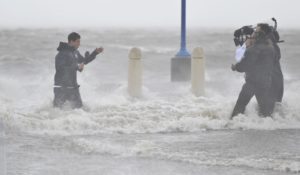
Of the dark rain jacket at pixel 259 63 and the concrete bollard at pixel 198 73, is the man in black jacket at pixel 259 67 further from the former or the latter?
the concrete bollard at pixel 198 73

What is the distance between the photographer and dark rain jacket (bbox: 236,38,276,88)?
1062 centimetres

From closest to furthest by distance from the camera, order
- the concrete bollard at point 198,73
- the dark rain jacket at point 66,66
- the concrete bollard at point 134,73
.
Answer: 1. the dark rain jacket at point 66,66
2. the concrete bollard at point 134,73
3. the concrete bollard at point 198,73

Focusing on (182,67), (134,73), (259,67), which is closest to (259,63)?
(259,67)

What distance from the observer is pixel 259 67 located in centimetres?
1069

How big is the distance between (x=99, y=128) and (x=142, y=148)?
64.7 inches

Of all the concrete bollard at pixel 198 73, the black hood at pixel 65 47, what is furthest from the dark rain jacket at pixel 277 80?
the black hood at pixel 65 47

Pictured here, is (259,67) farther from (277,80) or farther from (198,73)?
(198,73)

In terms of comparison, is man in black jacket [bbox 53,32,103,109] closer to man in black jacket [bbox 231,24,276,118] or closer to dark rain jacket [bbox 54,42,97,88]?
dark rain jacket [bbox 54,42,97,88]

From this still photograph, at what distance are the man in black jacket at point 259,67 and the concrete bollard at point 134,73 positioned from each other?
10.00ft

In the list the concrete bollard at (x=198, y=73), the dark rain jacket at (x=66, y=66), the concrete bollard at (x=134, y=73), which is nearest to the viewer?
the dark rain jacket at (x=66, y=66)

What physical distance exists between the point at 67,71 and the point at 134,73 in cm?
270

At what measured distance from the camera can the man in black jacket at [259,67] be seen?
10.6 meters

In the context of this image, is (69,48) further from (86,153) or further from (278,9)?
(278,9)

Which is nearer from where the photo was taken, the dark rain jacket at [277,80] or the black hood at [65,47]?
the black hood at [65,47]
